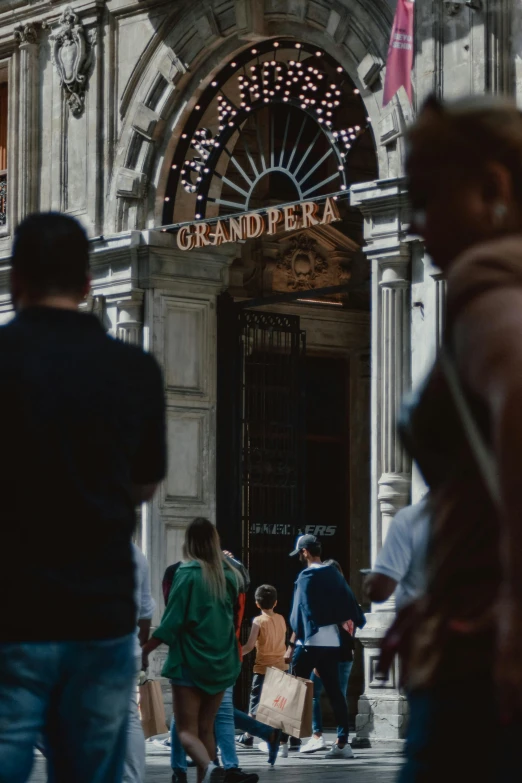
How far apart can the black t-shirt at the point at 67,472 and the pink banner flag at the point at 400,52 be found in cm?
1125

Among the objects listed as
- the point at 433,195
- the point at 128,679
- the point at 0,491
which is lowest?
the point at 128,679

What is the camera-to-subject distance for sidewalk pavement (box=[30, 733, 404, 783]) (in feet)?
39.0

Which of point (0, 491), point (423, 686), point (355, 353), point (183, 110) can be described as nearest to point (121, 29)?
point (183, 110)

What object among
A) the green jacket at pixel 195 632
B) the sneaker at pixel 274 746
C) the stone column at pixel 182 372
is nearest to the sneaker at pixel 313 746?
the sneaker at pixel 274 746

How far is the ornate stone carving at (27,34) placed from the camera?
1925 cm

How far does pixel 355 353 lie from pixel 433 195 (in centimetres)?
1826

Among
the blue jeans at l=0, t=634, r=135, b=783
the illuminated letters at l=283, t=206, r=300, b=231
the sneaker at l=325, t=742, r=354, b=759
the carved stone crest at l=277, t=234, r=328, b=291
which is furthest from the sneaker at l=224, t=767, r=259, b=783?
the carved stone crest at l=277, t=234, r=328, b=291

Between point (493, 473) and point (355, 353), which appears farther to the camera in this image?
point (355, 353)

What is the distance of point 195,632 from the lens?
10.1 metres

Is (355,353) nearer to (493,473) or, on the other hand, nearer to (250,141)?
(250,141)

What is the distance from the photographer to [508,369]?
2.37 metres

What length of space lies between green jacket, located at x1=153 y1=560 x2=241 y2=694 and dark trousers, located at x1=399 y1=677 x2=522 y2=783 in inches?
295

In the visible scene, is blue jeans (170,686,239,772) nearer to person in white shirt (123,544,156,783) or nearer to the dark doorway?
person in white shirt (123,544,156,783)

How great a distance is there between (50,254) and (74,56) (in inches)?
599
